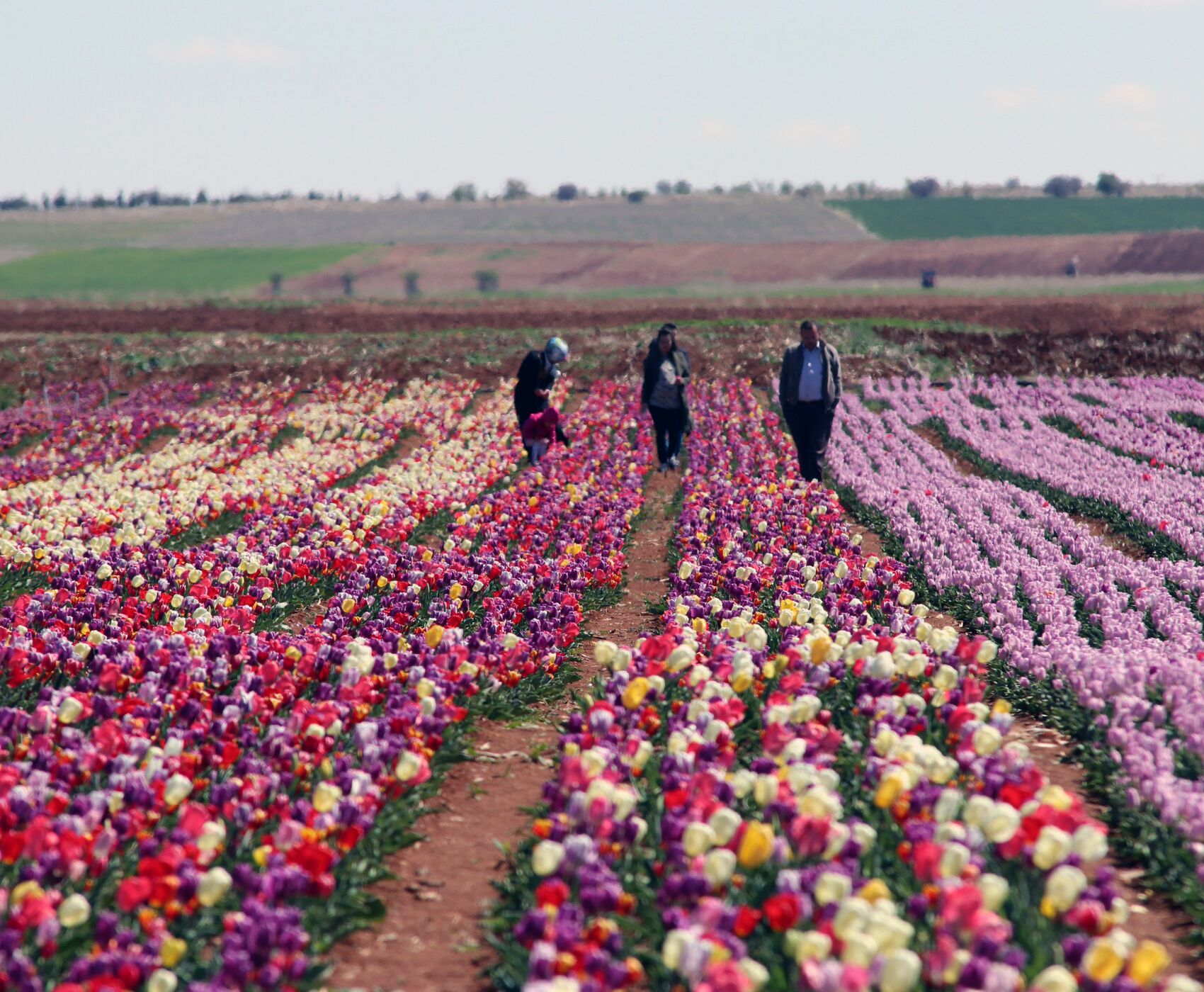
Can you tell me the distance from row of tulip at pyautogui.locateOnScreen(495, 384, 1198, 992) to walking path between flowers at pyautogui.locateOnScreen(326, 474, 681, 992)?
222 mm

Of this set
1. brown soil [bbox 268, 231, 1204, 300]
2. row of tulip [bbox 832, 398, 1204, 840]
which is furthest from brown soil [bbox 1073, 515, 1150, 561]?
brown soil [bbox 268, 231, 1204, 300]

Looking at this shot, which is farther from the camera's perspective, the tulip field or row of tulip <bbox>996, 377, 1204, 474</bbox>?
row of tulip <bbox>996, 377, 1204, 474</bbox>

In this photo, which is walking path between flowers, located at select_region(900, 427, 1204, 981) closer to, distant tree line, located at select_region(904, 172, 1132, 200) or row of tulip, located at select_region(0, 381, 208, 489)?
row of tulip, located at select_region(0, 381, 208, 489)

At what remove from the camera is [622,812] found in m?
4.56

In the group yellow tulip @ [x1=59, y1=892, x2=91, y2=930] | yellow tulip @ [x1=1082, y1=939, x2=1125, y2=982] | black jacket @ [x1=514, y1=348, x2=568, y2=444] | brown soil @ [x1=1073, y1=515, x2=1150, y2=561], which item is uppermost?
black jacket @ [x1=514, y1=348, x2=568, y2=444]

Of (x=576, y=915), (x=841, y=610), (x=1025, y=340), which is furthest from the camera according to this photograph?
(x=1025, y=340)

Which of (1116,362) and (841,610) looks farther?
(1116,362)

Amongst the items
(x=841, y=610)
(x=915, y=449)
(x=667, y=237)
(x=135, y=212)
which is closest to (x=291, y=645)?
(x=841, y=610)

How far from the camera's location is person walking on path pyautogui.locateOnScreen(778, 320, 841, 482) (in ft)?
48.9

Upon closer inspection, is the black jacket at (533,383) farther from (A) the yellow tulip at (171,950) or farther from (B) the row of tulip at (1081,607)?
(A) the yellow tulip at (171,950)

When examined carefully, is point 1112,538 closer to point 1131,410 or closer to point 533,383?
point 533,383

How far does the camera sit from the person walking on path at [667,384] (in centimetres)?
1669

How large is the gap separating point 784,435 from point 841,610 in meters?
13.6

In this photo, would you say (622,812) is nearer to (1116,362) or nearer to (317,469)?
(317,469)
